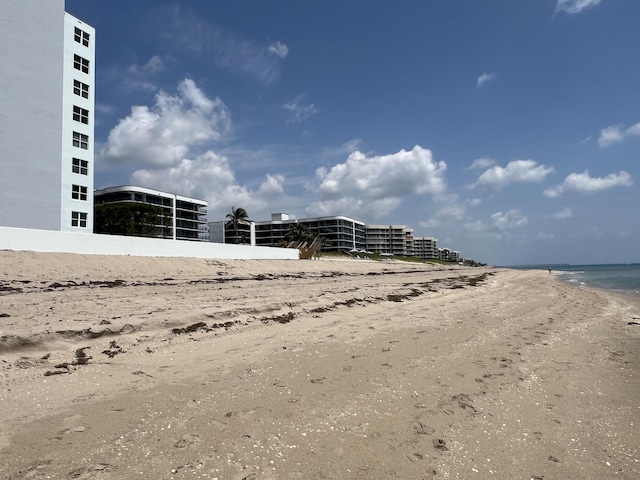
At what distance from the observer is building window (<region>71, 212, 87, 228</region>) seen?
126 feet

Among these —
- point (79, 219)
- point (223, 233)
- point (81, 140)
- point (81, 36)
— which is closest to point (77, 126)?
point (81, 140)

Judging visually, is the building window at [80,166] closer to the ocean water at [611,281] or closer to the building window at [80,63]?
the building window at [80,63]

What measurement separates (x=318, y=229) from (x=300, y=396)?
148m

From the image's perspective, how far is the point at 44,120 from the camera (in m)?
35.3

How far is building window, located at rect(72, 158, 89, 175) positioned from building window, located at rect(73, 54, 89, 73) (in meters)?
10.1

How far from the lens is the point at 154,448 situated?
3967mm

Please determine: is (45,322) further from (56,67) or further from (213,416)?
(56,67)

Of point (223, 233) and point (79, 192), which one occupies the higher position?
point (223, 233)

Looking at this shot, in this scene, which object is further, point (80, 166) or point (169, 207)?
Result: point (169, 207)

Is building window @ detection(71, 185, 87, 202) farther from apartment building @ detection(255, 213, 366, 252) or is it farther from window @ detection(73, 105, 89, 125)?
apartment building @ detection(255, 213, 366, 252)

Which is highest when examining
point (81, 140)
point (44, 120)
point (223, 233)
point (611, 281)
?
point (44, 120)

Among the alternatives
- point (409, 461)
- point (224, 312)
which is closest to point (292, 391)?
point (409, 461)

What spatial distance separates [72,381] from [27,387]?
54cm

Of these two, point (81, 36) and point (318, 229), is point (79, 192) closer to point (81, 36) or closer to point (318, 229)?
point (81, 36)
